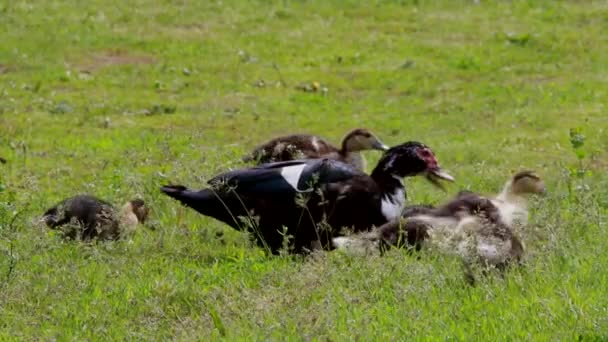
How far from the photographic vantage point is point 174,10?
25.6 m

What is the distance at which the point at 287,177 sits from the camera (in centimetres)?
962

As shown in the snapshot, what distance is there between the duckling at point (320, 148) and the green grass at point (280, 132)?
1.31 feet

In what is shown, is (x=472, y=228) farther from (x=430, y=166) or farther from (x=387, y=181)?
(x=430, y=166)

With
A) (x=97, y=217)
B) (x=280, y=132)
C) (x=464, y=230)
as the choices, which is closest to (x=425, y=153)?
(x=464, y=230)

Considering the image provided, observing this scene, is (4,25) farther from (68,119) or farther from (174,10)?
(68,119)

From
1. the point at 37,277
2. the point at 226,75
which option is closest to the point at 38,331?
the point at 37,277

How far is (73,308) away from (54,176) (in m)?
6.45

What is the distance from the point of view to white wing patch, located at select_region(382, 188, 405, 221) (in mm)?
9680

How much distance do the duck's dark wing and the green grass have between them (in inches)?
13.8

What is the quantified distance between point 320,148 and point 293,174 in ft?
14.3

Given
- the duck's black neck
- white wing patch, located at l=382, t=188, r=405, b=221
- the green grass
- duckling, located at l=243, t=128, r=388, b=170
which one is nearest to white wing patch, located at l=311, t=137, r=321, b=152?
duckling, located at l=243, t=128, r=388, b=170

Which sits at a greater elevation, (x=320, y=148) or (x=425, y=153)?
(x=425, y=153)

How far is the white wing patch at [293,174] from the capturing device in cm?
955

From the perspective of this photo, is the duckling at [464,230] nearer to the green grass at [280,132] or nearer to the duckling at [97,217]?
the green grass at [280,132]
